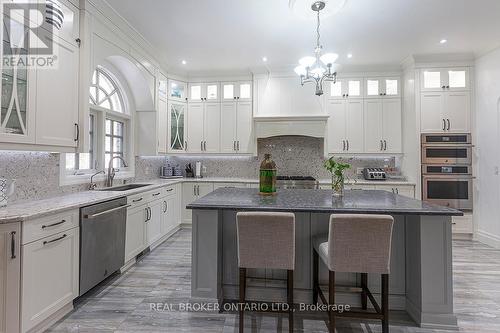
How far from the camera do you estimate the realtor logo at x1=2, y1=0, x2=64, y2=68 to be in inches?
80.5

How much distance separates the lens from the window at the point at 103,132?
11.3 feet

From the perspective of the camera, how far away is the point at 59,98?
2.55m

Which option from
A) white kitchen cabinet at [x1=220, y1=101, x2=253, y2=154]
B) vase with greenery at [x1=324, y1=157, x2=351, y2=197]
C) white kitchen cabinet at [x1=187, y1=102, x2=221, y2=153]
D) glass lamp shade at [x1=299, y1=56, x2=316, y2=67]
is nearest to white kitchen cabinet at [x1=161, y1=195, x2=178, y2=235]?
white kitchen cabinet at [x1=187, y1=102, x2=221, y2=153]

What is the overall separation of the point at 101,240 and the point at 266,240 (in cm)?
176

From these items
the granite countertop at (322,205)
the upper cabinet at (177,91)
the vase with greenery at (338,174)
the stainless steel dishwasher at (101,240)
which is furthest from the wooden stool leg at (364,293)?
the upper cabinet at (177,91)

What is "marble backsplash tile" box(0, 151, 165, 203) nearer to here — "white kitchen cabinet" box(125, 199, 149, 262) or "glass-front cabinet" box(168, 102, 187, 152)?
"white kitchen cabinet" box(125, 199, 149, 262)

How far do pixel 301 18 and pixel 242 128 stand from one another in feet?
7.93

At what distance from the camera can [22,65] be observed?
2.16 m

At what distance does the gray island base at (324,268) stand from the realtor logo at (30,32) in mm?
1800

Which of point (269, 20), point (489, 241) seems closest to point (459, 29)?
point (269, 20)

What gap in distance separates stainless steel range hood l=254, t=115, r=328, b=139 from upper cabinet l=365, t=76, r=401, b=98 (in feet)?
3.21

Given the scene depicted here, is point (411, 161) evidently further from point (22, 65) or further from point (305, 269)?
point (22, 65)

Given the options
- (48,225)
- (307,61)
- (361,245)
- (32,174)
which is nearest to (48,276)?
(48,225)

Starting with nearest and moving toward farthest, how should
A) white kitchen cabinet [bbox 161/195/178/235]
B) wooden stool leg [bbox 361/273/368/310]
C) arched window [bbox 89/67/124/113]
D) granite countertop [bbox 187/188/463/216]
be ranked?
granite countertop [bbox 187/188/463/216] < wooden stool leg [bbox 361/273/368/310] < arched window [bbox 89/67/124/113] < white kitchen cabinet [bbox 161/195/178/235]
